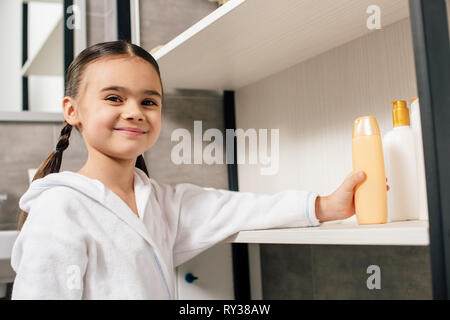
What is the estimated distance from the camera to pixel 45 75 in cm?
123

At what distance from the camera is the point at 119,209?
71 cm

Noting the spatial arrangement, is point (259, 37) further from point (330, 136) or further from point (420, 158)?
point (420, 158)

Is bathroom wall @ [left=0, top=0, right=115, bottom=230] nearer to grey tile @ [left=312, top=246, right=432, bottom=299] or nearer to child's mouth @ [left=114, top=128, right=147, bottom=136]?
child's mouth @ [left=114, top=128, right=147, bottom=136]

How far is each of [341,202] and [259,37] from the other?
0.35 m

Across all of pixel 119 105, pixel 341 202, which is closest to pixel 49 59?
pixel 119 105

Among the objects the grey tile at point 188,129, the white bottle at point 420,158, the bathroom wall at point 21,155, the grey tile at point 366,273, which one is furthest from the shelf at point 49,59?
the white bottle at point 420,158

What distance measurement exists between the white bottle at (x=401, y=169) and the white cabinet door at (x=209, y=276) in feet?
1.51

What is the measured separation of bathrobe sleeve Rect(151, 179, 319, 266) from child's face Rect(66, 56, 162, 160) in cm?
14

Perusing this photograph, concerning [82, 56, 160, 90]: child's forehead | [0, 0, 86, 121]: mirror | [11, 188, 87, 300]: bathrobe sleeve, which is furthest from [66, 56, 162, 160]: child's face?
[0, 0, 86, 121]: mirror

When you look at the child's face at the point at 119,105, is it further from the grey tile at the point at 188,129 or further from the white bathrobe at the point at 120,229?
the grey tile at the point at 188,129
